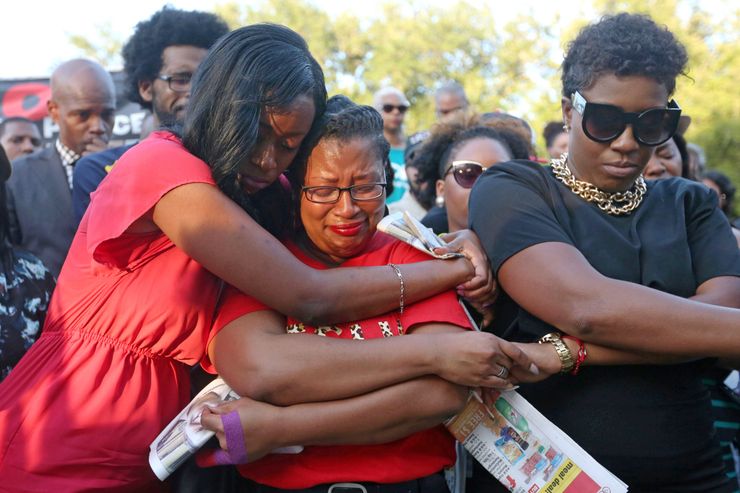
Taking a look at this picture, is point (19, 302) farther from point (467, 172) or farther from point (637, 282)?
point (637, 282)

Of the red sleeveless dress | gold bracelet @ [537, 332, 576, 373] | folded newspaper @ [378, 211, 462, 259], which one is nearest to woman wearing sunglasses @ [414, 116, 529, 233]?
folded newspaper @ [378, 211, 462, 259]

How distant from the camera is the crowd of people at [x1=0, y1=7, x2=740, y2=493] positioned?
256cm

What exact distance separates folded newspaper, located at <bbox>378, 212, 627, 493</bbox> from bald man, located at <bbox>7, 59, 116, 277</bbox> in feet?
7.27

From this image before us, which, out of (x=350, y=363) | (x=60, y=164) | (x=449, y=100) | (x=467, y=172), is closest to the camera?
(x=350, y=363)

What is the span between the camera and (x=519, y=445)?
106 inches

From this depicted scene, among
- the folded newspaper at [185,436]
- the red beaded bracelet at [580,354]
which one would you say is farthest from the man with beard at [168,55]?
the red beaded bracelet at [580,354]

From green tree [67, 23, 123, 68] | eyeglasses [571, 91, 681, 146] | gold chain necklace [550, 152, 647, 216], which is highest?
eyeglasses [571, 91, 681, 146]

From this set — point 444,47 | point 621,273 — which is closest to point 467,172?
point 621,273

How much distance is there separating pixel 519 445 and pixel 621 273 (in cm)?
→ 67

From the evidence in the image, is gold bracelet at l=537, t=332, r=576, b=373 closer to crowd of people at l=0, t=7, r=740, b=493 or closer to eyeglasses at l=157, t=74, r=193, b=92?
crowd of people at l=0, t=7, r=740, b=493

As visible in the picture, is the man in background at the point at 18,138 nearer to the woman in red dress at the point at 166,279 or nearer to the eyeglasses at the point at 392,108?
the eyeglasses at the point at 392,108

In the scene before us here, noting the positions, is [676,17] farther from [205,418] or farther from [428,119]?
[205,418]

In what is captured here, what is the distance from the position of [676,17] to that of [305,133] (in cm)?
2492

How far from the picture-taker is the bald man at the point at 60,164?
445cm
